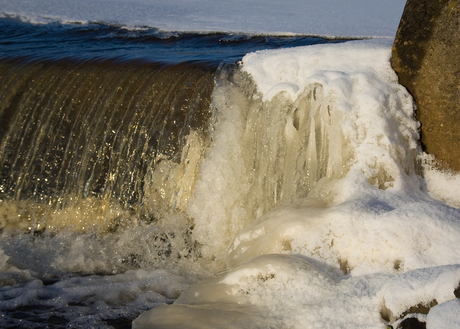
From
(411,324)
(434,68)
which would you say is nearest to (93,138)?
(434,68)

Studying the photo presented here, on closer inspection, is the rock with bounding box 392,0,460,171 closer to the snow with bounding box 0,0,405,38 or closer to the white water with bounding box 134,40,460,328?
the white water with bounding box 134,40,460,328

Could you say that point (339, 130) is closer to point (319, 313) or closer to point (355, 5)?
point (319, 313)

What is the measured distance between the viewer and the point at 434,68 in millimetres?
2613

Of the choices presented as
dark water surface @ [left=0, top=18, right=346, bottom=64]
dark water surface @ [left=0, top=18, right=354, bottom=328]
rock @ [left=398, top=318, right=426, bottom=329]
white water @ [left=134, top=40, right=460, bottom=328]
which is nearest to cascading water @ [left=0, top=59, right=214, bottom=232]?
dark water surface @ [left=0, top=18, right=354, bottom=328]

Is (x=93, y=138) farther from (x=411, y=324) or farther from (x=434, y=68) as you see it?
(x=411, y=324)

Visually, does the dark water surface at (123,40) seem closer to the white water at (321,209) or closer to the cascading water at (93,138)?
the cascading water at (93,138)

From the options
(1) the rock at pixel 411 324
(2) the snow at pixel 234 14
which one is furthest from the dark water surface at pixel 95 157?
(2) the snow at pixel 234 14

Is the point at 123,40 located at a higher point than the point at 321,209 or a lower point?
higher

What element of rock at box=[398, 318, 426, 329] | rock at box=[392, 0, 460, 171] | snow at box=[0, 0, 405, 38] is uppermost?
snow at box=[0, 0, 405, 38]

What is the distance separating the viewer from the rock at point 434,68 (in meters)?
2.54

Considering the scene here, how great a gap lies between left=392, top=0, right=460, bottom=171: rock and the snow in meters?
3.12

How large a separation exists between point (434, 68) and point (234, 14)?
5.27 metres

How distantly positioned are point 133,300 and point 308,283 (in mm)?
1161

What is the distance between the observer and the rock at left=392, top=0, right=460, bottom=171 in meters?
2.54
